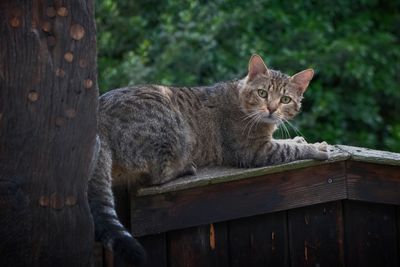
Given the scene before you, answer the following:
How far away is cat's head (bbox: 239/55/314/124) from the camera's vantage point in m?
4.88

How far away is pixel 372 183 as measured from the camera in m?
4.09

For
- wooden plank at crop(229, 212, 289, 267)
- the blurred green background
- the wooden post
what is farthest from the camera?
the blurred green background

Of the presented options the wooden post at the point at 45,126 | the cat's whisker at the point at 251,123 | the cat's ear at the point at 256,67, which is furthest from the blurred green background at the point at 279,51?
the wooden post at the point at 45,126

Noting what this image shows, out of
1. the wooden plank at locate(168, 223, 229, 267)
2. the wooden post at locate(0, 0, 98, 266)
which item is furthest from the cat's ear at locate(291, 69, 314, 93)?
the wooden post at locate(0, 0, 98, 266)

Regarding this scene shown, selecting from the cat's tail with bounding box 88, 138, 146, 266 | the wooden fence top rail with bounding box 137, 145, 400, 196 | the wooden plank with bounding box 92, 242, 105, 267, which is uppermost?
Result: the wooden fence top rail with bounding box 137, 145, 400, 196

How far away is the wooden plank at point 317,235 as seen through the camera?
4.14m

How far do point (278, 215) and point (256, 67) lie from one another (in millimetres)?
1261

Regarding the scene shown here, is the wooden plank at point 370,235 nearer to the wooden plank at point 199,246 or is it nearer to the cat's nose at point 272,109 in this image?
the wooden plank at point 199,246

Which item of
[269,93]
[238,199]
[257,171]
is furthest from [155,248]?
[269,93]

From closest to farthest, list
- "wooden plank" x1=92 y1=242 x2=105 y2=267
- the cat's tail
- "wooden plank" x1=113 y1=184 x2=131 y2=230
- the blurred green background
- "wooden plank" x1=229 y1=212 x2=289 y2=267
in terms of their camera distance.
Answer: the cat's tail → "wooden plank" x1=92 y1=242 x2=105 y2=267 → "wooden plank" x1=113 y1=184 x2=131 y2=230 → "wooden plank" x1=229 y1=212 x2=289 y2=267 → the blurred green background

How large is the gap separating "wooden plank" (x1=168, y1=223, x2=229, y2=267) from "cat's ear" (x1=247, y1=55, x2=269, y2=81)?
1.34 meters

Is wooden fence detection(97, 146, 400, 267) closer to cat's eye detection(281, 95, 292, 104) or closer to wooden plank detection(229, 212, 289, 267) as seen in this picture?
wooden plank detection(229, 212, 289, 267)

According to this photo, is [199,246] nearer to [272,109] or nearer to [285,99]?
[272,109]

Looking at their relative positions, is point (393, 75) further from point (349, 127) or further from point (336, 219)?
point (336, 219)
